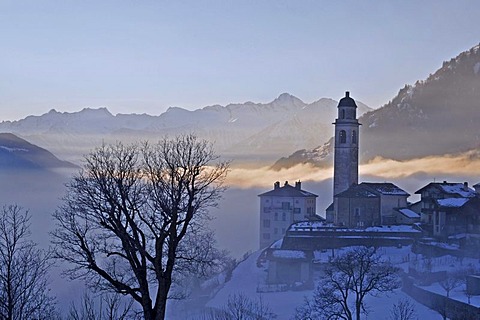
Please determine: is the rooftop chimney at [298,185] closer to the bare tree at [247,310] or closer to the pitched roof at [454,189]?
the pitched roof at [454,189]

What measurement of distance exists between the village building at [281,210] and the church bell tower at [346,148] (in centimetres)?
1442

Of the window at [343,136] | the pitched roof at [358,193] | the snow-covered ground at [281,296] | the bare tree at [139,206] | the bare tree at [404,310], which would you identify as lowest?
the snow-covered ground at [281,296]

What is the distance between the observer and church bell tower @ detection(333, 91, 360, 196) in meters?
65.8

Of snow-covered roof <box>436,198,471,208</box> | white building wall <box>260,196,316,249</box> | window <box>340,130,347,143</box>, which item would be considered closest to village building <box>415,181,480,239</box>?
snow-covered roof <box>436,198,471,208</box>

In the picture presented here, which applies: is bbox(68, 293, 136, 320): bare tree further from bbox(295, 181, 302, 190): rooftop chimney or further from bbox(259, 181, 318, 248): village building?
bbox(295, 181, 302, 190): rooftop chimney

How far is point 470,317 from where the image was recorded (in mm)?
32750

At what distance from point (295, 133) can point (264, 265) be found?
99.4 metres

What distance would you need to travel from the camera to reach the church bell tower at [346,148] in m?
65.8

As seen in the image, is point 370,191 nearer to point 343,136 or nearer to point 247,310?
point 343,136

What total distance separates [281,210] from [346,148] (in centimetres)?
1680

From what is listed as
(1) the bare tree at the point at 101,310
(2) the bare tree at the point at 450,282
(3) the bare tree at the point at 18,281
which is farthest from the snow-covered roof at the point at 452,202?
(3) the bare tree at the point at 18,281

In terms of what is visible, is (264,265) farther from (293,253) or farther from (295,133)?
(295,133)

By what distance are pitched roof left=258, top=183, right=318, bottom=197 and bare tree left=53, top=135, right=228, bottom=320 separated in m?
62.7

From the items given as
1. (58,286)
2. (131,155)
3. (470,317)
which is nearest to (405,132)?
(58,286)
